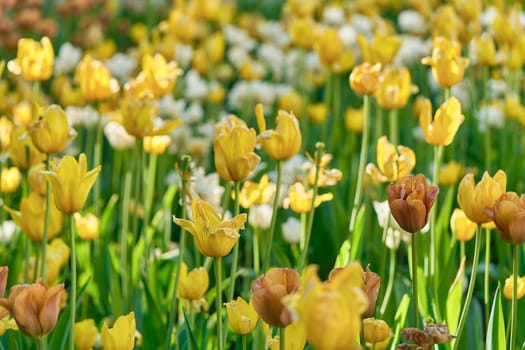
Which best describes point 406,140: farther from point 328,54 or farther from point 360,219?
point 360,219

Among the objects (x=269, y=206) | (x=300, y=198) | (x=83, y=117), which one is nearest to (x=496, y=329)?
(x=300, y=198)

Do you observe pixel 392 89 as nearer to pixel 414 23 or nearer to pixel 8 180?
pixel 8 180

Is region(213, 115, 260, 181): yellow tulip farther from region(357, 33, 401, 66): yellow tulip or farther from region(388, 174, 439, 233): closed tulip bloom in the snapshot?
region(357, 33, 401, 66): yellow tulip

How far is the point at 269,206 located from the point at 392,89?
509 millimetres

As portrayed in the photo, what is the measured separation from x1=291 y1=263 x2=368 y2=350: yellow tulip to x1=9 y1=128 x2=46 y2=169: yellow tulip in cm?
131

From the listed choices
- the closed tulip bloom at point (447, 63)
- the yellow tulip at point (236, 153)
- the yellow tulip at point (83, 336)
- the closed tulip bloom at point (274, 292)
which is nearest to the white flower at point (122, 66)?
the closed tulip bloom at point (447, 63)

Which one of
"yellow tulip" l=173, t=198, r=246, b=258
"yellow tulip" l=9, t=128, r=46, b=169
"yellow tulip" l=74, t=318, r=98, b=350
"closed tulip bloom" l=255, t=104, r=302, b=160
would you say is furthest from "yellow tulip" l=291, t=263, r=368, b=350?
"yellow tulip" l=9, t=128, r=46, b=169

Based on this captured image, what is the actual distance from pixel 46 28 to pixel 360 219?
2732 mm

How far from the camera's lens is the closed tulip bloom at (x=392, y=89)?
2535mm

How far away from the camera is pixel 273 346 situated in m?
1.45

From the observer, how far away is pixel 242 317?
5.18ft

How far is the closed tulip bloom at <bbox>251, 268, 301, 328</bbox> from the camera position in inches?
48.7

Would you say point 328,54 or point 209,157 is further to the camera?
point 209,157

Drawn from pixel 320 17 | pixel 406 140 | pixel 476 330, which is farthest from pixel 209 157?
pixel 320 17
